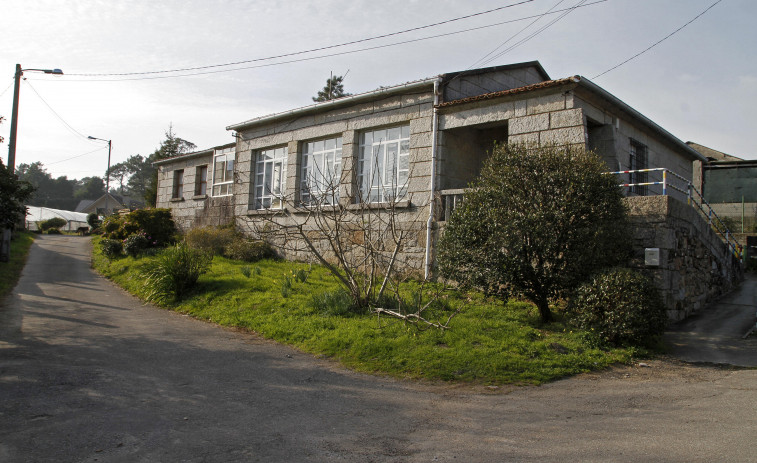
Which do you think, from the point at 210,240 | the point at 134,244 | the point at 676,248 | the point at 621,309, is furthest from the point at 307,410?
the point at 134,244

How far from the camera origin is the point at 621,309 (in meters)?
7.45

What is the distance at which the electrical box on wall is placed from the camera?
888 centimetres

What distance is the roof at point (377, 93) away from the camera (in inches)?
495

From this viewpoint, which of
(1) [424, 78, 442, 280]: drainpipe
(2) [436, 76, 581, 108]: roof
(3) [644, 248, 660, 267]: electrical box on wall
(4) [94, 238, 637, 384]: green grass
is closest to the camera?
(4) [94, 238, 637, 384]: green grass

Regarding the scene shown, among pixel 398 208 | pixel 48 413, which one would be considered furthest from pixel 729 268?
pixel 48 413

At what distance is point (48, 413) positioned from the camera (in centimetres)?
466

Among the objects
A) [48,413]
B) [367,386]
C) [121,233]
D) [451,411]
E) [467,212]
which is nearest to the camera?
[48,413]

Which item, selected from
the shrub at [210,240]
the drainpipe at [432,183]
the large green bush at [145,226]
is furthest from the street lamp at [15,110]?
the drainpipe at [432,183]

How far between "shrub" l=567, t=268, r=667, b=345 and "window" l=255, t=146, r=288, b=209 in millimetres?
10942

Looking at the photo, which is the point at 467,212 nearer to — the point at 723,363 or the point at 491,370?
the point at 491,370

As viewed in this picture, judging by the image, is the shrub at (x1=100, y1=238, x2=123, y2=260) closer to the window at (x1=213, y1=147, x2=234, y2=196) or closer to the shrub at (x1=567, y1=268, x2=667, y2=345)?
the window at (x1=213, y1=147, x2=234, y2=196)

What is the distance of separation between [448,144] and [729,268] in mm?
8266

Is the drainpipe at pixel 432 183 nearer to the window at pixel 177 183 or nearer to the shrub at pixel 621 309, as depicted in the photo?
the shrub at pixel 621 309

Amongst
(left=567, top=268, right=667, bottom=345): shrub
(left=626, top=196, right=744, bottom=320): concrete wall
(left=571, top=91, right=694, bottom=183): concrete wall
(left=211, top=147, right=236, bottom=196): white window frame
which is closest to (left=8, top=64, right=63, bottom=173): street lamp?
(left=211, top=147, right=236, bottom=196): white window frame
